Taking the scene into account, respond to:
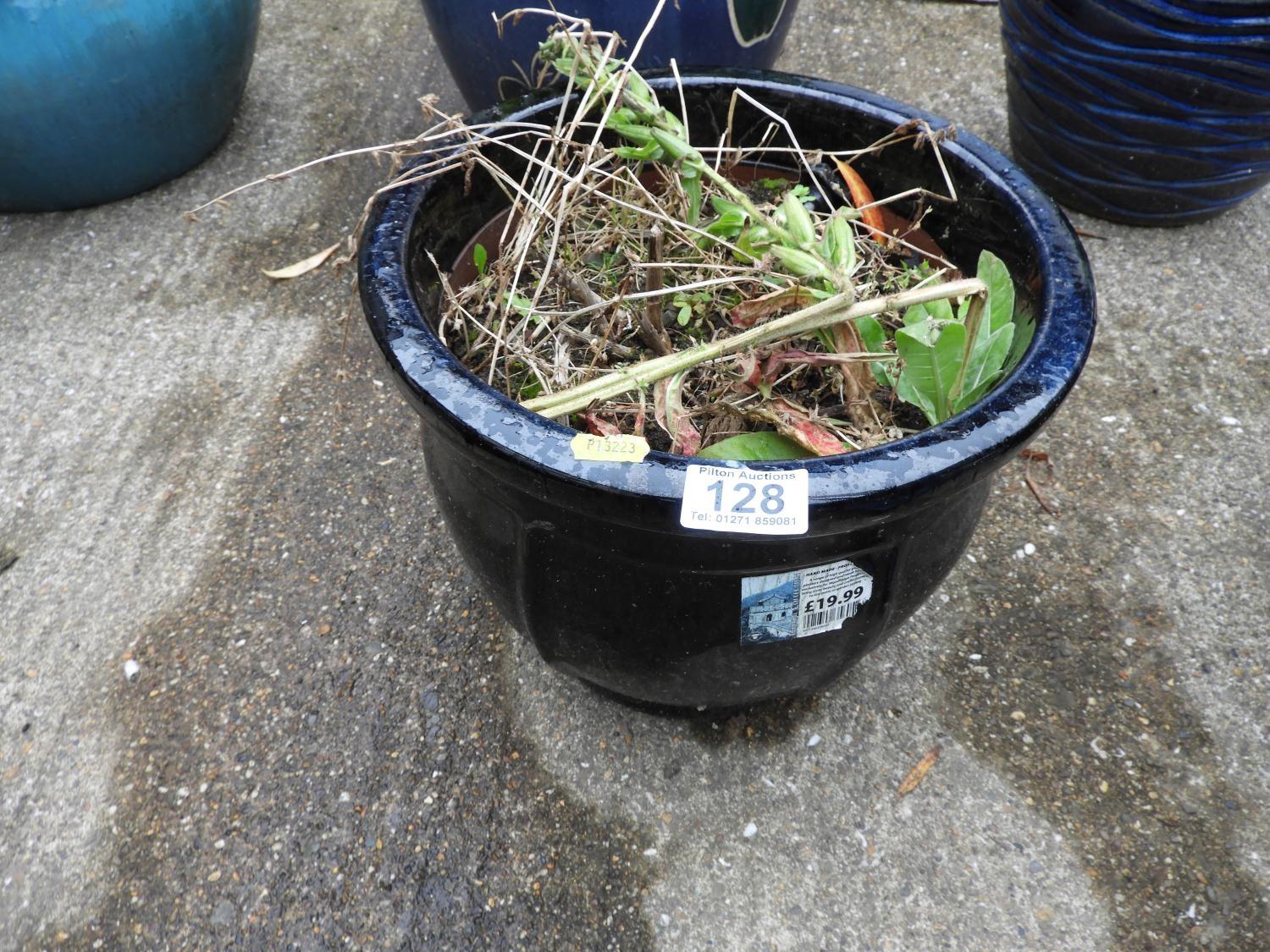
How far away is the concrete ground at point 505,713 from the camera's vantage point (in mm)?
1288

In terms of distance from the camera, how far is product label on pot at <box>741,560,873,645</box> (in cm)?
97

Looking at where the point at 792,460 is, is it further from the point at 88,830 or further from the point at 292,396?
the point at 292,396

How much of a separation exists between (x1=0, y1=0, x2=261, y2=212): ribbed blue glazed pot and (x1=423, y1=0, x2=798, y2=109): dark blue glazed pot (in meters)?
0.64

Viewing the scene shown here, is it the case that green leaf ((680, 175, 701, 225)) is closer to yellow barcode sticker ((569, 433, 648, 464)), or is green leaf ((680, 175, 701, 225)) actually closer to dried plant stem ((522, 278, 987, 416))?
dried plant stem ((522, 278, 987, 416))

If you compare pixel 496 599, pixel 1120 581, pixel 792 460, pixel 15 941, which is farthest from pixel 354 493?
pixel 1120 581

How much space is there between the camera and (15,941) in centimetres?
127

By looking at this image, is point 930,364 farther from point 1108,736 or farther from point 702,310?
point 1108,736

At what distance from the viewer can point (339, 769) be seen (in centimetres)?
142

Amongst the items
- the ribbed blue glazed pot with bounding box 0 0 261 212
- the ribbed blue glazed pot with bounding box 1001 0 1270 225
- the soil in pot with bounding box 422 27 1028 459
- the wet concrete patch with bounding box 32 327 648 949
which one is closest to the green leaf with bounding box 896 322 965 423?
the soil in pot with bounding box 422 27 1028 459

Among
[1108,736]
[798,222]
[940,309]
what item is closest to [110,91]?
[798,222]

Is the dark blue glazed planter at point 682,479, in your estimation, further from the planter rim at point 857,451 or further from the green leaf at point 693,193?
the green leaf at point 693,193

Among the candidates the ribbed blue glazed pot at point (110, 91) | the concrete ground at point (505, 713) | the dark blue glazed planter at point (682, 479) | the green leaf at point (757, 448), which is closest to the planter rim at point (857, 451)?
the dark blue glazed planter at point (682, 479)

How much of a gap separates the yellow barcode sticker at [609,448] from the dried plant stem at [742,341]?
0.30ft

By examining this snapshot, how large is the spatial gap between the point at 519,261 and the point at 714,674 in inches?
21.8
